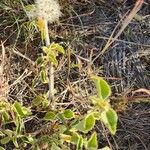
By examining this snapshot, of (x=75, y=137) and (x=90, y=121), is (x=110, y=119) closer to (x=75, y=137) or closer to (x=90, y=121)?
(x=90, y=121)

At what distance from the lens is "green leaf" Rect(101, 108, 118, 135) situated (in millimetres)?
1223

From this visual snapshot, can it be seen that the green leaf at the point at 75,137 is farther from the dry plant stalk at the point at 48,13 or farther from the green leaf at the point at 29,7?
the green leaf at the point at 29,7

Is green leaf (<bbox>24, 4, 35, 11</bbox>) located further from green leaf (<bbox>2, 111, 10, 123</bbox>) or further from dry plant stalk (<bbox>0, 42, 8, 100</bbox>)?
green leaf (<bbox>2, 111, 10, 123</bbox>)

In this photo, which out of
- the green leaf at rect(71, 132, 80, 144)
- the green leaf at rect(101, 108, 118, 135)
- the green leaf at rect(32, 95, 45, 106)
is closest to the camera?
the green leaf at rect(101, 108, 118, 135)

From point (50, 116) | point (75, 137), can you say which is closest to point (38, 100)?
point (50, 116)

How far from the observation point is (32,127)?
163 cm

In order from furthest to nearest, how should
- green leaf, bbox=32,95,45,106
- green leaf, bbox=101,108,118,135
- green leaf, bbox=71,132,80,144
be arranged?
green leaf, bbox=32,95,45,106 → green leaf, bbox=71,132,80,144 → green leaf, bbox=101,108,118,135

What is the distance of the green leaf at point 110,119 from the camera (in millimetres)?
1223

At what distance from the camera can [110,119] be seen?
4.05ft

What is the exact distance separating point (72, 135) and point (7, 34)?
53 cm

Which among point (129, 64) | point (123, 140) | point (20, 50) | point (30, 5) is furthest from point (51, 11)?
point (123, 140)

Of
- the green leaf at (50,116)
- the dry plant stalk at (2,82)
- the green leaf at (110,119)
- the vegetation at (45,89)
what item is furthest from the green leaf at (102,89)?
the dry plant stalk at (2,82)

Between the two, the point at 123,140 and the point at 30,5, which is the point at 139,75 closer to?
the point at 123,140

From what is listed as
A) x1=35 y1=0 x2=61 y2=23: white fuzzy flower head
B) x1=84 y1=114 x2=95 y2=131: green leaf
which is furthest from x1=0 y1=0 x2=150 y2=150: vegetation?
x1=84 y1=114 x2=95 y2=131: green leaf
